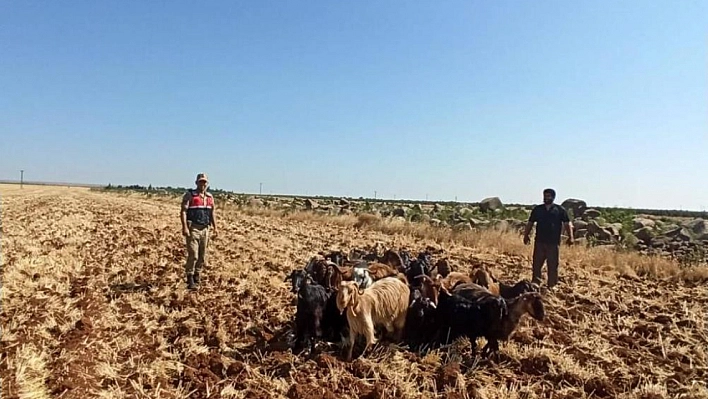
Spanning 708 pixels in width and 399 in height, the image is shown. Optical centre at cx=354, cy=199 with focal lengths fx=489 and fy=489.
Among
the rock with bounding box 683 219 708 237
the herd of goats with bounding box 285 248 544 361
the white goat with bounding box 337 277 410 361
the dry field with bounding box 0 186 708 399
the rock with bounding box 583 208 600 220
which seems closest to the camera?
the dry field with bounding box 0 186 708 399

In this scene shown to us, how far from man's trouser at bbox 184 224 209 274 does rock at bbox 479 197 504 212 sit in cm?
2973

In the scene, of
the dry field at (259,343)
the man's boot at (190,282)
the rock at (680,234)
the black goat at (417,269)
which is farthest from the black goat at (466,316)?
the rock at (680,234)

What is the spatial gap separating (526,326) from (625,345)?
1.40 meters

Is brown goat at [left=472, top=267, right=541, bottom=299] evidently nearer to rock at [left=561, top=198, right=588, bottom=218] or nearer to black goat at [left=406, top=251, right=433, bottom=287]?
black goat at [left=406, top=251, right=433, bottom=287]

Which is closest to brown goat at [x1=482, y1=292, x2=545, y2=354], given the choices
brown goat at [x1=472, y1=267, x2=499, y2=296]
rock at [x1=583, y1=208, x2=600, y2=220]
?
brown goat at [x1=472, y1=267, x2=499, y2=296]

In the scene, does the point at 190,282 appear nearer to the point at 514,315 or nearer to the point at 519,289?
the point at 519,289

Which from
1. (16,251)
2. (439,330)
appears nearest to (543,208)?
(439,330)

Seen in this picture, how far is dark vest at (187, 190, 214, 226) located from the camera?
1004 cm

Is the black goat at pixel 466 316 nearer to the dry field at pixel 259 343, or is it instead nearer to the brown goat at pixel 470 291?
the brown goat at pixel 470 291

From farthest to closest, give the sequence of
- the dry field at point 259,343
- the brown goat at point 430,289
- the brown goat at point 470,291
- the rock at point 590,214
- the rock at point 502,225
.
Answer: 1. the rock at point 590,214
2. the rock at point 502,225
3. the brown goat at point 430,289
4. the brown goat at point 470,291
5. the dry field at point 259,343

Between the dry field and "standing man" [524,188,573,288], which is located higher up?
"standing man" [524,188,573,288]

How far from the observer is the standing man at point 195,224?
32.8ft

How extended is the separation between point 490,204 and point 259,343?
33.4 metres

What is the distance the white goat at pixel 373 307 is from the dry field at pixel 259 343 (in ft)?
1.03
